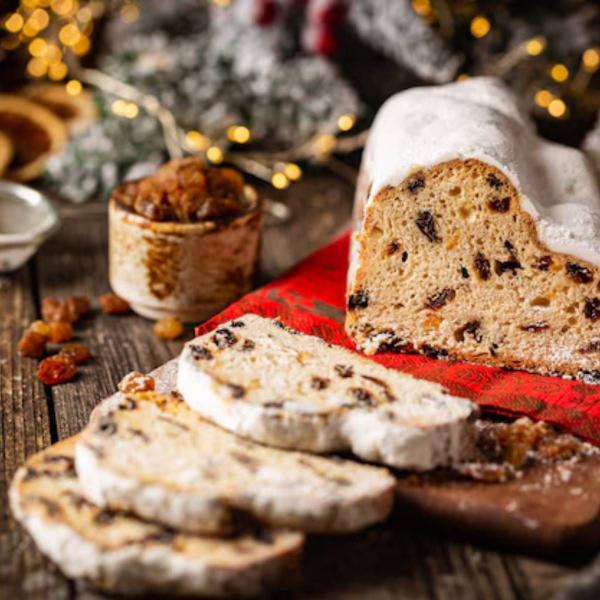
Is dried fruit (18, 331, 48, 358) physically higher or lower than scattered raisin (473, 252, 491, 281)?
lower

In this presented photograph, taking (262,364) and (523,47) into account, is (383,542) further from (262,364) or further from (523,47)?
(523,47)

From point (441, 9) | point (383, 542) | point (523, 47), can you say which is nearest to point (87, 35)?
point (441, 9)

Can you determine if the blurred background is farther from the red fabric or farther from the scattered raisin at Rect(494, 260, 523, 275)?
the scattered raisin at Rect(494, 260, 523, 275)

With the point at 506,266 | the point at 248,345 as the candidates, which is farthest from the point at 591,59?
the point at 248,345

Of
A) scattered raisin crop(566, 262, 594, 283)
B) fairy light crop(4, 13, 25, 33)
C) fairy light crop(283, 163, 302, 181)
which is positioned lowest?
fairy light crop(283, 163, 302, 181)

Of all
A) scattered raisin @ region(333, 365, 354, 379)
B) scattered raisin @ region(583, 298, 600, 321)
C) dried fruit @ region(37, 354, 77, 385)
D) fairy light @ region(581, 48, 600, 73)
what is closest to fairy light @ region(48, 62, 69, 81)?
dried fruit @ region(37, 354, 77, 385)

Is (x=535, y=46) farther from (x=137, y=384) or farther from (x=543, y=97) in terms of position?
(x=137, y=384)

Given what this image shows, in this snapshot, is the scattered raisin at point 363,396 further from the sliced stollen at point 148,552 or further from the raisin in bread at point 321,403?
the sliced stollen at point 148,552

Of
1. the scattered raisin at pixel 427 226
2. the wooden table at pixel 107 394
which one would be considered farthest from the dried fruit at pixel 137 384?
the scattered raisin at pixel 427 226
